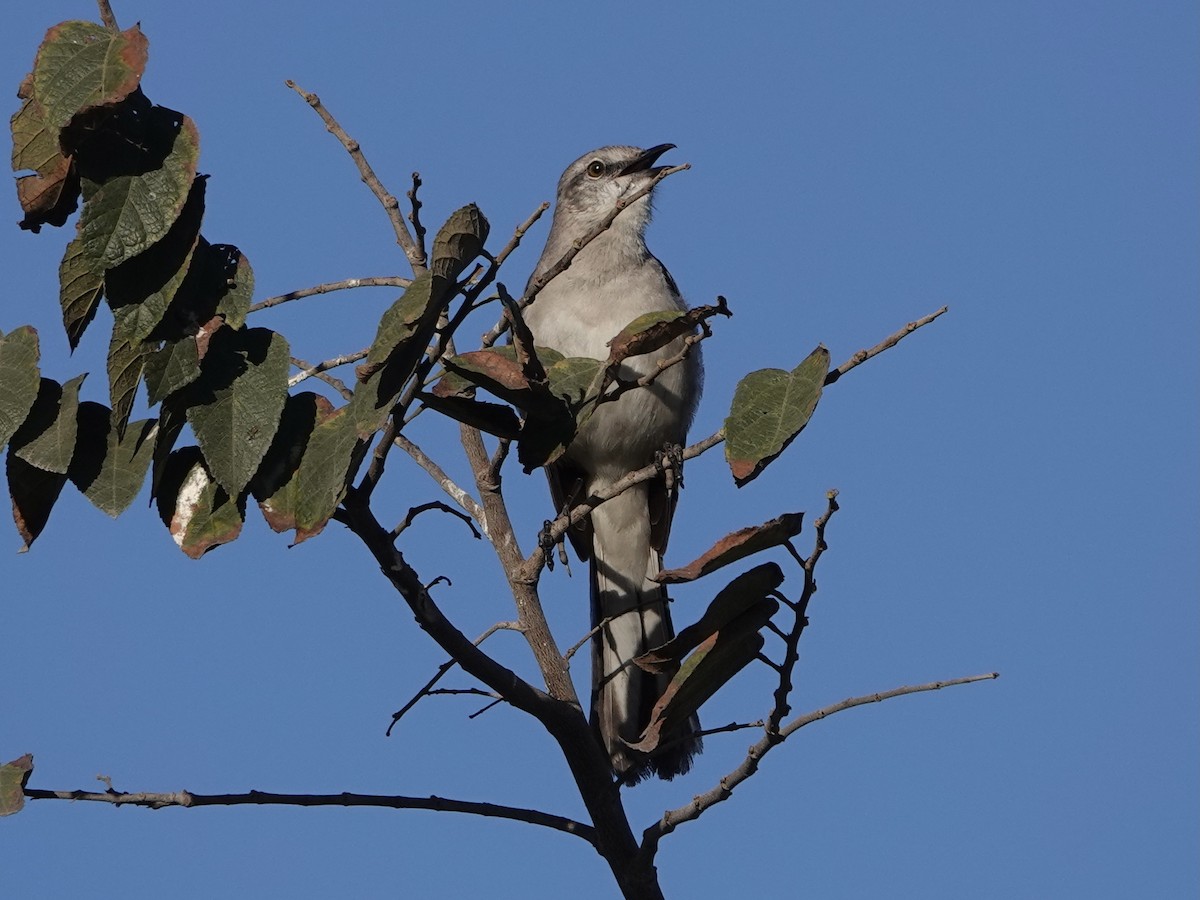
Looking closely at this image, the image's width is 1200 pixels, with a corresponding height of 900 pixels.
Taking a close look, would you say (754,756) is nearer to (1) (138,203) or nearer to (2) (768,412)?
(2) (768,412)

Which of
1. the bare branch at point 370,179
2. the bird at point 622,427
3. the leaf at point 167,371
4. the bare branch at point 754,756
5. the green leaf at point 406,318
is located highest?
the bird at point 622,427

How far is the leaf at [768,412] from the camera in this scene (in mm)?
2551

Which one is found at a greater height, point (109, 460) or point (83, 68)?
point (83, 68)

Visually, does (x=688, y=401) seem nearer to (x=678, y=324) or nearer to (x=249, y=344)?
(x=678, y=324)

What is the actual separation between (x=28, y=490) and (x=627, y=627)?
342 centimetres

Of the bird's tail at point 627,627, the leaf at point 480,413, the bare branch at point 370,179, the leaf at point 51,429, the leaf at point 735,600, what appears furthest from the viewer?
the bird's tail at point 627,627

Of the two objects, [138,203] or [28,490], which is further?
[28,490]

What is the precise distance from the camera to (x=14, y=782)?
288 centimetres

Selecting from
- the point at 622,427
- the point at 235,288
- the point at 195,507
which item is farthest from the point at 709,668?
the point at 622,427

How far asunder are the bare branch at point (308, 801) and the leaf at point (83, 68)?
1.47 metres

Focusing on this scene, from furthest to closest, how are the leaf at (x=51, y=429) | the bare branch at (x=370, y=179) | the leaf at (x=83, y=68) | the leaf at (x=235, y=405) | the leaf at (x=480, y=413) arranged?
1. the bare branch at (x=370, y=179)
2. the leaf at (x=480, y=413)
3. the leaf at (x=51, y=429)
4. the leaf at (x=235, y=405)
5. the leaf at (x=83, y=68)

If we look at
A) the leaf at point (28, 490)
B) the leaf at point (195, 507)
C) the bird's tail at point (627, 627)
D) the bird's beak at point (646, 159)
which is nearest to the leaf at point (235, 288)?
the leaf at point (195, 507)

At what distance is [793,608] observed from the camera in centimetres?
295

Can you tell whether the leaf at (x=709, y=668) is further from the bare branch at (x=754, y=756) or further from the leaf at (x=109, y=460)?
the leaf at (x=109, y=460)
